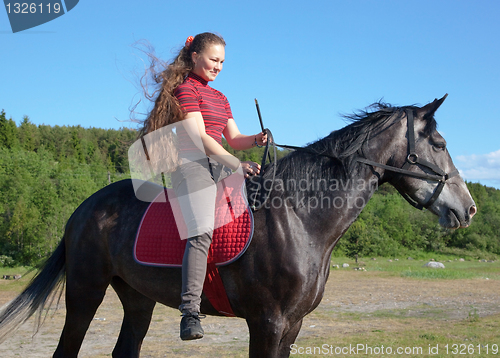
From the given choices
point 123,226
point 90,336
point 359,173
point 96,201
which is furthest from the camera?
point 90,336

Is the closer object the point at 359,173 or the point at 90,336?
the point at 359,173

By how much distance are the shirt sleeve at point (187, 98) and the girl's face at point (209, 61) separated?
0.70 feet

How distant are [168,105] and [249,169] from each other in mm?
778

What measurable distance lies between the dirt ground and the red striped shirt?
259 centimetres

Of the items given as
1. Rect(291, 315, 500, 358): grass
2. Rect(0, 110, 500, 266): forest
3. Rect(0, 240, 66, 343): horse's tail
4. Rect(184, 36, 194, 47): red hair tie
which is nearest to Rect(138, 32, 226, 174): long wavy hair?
Rect(184, 36, 194, 47): red hair tie

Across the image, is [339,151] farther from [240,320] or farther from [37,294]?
[240,320]

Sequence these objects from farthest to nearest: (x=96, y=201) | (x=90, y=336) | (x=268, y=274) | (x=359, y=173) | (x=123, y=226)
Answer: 1. (x=90, y=336)
2. (x=96, y=201)
3. (x=123, y=226)
4. (x=359, y=173)
5. (x=268, y=274)

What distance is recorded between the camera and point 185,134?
9.61 feet

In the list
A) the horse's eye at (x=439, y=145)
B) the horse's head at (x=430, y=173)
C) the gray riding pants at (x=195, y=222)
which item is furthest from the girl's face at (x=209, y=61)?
the horse's eye at (x=439, y=145)

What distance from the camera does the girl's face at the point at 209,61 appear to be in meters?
3.04

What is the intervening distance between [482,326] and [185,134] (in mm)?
8258

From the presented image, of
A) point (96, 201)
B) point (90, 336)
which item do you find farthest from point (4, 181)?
point (96, 201)

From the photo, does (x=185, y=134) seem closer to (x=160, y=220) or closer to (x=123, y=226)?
(x=160, y=220)

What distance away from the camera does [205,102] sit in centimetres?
302
